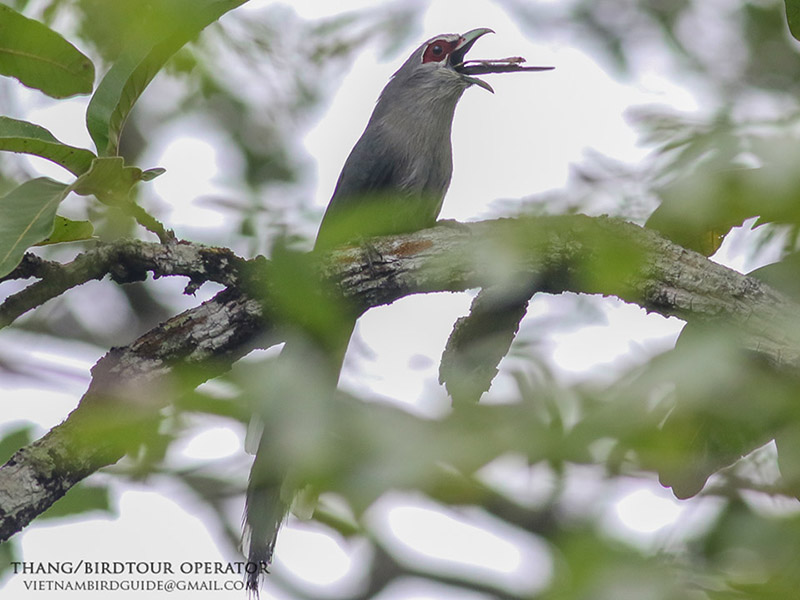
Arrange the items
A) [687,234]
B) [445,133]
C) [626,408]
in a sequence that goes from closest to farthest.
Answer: [626,408] → [687,234] → [445,133]

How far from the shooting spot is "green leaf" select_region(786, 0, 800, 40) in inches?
81.3

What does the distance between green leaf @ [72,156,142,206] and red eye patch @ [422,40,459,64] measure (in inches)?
138

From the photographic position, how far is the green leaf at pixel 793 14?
81.3 inches

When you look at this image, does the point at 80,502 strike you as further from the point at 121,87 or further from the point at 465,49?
the point at 465,49

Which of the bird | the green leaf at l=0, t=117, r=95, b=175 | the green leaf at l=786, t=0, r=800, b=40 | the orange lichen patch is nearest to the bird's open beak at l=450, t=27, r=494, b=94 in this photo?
the bird

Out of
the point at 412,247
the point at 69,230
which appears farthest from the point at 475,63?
the point at 69,230

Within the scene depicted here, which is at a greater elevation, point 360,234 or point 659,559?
point 360,234

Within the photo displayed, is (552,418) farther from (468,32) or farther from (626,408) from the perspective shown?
(468,32)

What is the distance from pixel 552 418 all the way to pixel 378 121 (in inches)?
174

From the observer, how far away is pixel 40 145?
6.37 ft

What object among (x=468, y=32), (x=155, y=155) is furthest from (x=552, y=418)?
(x=468, y=32)

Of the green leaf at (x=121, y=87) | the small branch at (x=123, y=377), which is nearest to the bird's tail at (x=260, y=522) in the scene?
the small branch at (x=123, y=377)

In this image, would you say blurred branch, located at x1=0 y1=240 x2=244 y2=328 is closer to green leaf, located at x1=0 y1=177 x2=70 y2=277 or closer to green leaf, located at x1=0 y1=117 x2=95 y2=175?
green leaf, located at x1=0 y1=117 x2=95 y2=175

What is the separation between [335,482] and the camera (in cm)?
95
